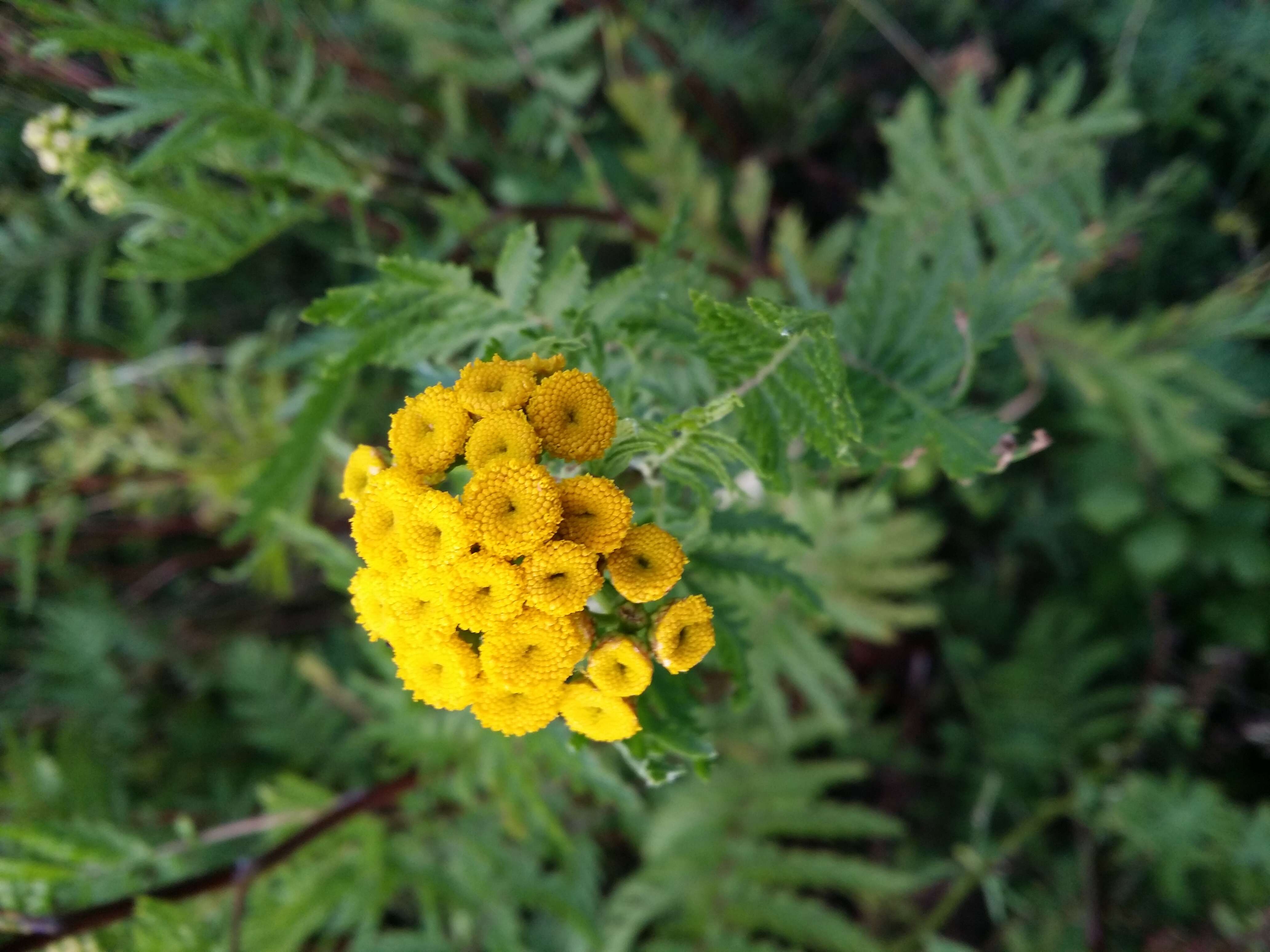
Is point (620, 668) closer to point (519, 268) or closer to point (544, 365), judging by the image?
point (544, 365)

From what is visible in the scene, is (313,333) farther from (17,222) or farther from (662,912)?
(662,912)

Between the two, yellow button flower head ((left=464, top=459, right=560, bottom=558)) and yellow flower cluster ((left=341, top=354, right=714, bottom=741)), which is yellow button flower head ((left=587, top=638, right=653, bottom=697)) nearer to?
yellow flower cluster ((left=341, top=354, right=714, bottom=741))

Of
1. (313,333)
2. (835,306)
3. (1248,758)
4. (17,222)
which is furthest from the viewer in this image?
(1248,758)

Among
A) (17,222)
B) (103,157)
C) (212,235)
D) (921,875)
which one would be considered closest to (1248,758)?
(921,875)

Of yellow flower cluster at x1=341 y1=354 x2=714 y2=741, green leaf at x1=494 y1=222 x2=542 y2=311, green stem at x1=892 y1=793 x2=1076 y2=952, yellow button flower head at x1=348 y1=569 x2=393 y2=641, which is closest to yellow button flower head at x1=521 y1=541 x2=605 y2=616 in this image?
yellow flower cluster at x1=341 y1=354 x2=714 y2=741

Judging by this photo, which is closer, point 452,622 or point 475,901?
point 452,622
